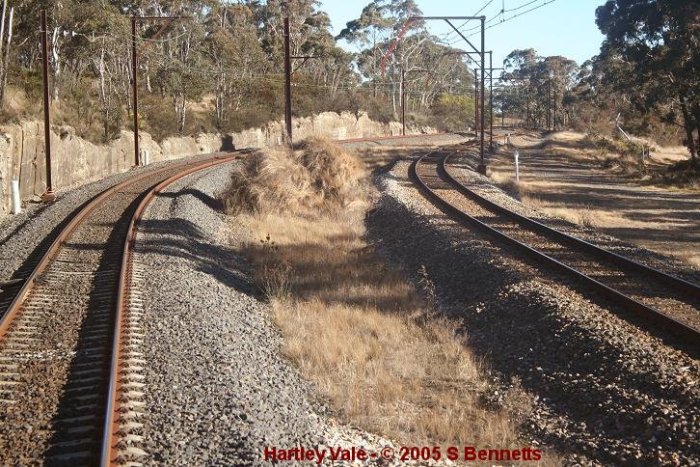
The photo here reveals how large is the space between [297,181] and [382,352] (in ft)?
43.4

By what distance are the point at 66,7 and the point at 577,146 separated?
47986 millimetres

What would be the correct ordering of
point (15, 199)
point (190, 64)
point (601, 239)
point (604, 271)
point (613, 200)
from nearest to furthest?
point (604, 271)
point (601, 239)
point (15, 199)
point (613, 200)
point (190, 64)

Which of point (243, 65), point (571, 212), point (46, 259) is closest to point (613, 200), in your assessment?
point (571, 212)

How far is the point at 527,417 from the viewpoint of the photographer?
7.64 metres

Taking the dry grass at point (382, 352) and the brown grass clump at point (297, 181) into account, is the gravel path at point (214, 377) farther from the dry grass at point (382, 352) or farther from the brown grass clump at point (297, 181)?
the brown grass clump at point (297, 181)

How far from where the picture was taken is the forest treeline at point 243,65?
120 feet

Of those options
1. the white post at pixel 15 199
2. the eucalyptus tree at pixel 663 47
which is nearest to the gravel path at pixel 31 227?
the white post at pixel 15 199

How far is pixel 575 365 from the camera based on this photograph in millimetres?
8383

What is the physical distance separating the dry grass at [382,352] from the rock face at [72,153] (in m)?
11.1

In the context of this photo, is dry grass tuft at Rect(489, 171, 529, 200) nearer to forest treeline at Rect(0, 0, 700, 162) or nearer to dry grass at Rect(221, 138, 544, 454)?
forest treeline at Rect(0, 0, 700, 162)

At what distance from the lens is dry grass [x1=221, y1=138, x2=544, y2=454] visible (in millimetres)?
7391

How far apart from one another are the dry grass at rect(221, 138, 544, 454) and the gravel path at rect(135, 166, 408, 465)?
338 mm

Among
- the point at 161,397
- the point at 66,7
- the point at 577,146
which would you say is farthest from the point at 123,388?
the point at 577,146

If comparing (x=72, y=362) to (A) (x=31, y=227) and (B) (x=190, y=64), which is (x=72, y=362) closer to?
(A) (x=31, y=227)
